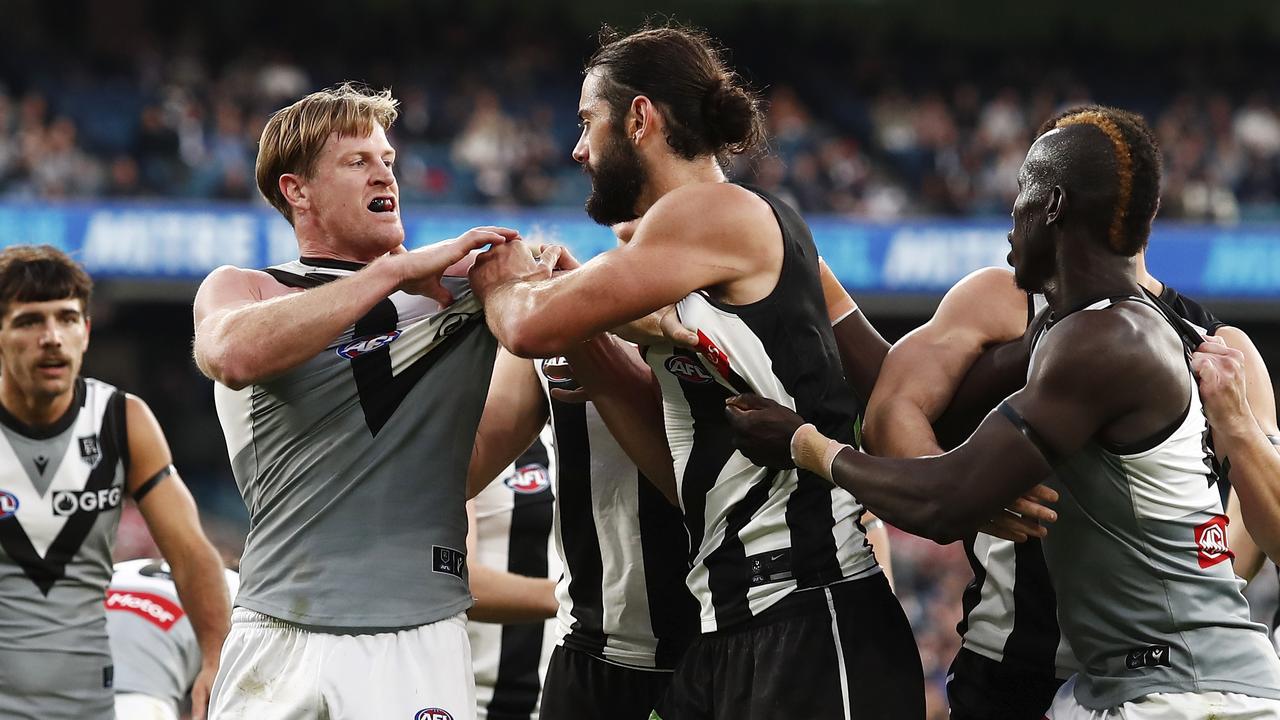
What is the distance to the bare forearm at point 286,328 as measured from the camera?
371 cm

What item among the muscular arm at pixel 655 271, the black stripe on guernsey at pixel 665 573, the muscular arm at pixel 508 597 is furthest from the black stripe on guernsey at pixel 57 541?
the muscular arm at pixel 655 271

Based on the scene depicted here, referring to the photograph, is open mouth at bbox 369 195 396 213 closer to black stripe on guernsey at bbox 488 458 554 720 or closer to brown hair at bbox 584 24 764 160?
brown hair at bbox 584 24 764 160

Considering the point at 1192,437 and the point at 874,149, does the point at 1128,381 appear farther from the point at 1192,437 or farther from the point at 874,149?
the point at 874,149

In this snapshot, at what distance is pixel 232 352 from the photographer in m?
3.75

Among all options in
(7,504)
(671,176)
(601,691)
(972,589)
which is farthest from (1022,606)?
(7,504)

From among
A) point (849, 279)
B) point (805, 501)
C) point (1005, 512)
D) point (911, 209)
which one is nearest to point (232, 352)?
point (805, 501)

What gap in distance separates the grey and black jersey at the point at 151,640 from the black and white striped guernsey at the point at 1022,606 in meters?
3.35

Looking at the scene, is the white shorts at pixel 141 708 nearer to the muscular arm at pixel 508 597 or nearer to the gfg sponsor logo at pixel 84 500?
the gfg sponsor logo at pixel 84 500

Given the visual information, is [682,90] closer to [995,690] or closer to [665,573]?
[665,573]

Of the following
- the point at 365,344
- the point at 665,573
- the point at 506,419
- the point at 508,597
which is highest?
the point at 365,344

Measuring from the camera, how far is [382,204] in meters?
4.23

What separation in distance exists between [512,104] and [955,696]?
18.7 metres

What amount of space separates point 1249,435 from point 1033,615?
80cm

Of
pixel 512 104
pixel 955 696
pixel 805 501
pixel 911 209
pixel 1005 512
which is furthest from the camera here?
pixel 512 104
